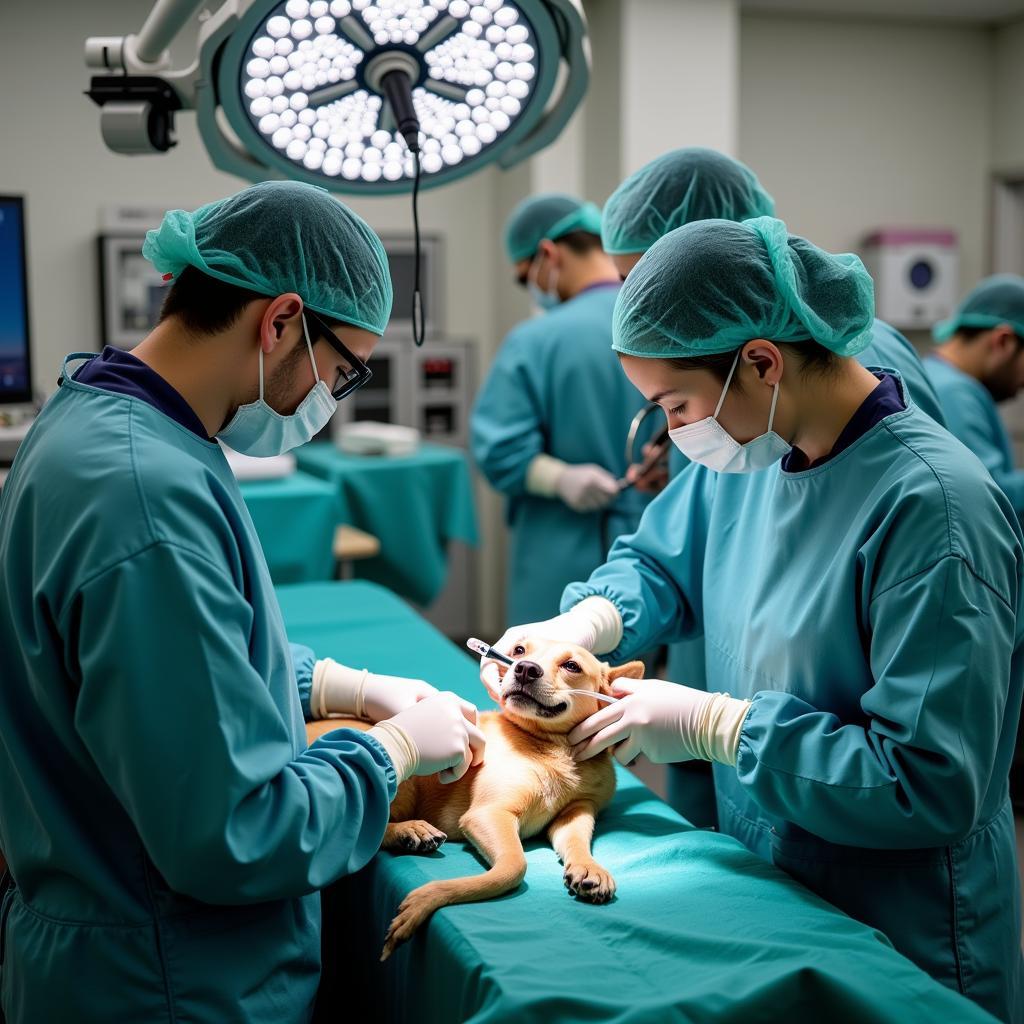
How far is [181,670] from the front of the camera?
3.34 ft

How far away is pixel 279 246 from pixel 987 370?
284 centimetres

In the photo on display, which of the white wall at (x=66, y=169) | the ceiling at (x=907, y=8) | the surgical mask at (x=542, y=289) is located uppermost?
the ceiling at (x=907, y=8)

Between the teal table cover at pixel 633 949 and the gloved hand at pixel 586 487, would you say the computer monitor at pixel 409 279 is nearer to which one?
the gloved hand at pixel 586 487

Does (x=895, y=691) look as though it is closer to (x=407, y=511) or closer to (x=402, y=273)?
(x=407, y=511)

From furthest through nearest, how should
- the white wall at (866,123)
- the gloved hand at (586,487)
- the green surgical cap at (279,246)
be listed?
the white wall at (866,123), the gloved hand at (586,487), the green surgical cap at (279,246)

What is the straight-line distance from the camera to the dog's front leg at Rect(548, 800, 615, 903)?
4.15ft

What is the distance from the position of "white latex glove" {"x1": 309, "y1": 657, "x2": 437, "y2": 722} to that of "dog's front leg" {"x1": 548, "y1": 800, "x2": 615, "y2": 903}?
0.94ft

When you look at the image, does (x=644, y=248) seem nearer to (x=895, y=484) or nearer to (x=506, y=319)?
(x=895, y=484)

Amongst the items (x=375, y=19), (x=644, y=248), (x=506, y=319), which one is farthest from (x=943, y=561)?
(x=506, y=319)

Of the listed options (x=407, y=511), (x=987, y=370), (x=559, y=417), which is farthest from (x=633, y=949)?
(x=407, y=511)

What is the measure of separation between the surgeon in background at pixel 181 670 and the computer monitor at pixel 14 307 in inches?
93.6

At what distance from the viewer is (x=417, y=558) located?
4.44m

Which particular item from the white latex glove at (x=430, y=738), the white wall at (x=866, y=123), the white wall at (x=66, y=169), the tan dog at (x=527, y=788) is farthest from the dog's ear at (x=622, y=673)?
the white wall at (x=866, y=123)

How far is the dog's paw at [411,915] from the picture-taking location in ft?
3.96
